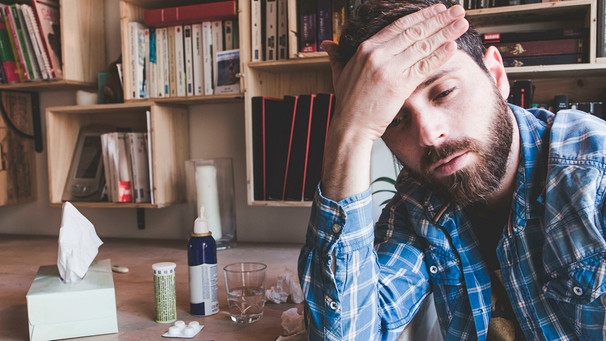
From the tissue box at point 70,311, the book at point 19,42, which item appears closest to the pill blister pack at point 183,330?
the tissue box at point 70,311

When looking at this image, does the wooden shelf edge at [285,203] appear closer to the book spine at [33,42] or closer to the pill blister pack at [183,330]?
the pill blister pack at [183,330]

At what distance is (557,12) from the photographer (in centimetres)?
154

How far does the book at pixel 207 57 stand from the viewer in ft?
6.15

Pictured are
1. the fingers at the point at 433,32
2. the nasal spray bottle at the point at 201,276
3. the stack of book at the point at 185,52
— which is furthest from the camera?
the stack of book at the point at 185,52

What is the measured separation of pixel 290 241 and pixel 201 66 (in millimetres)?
740

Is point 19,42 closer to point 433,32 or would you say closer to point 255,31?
point 255,31

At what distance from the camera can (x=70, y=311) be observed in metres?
1.02

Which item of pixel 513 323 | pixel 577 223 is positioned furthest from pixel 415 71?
pixel 513 323

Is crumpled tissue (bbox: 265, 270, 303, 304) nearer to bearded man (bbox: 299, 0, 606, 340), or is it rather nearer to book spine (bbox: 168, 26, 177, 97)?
bearded man (bbox: 299, 0, 606, 340)

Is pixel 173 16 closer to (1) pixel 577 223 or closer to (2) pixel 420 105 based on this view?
(2) pixel 420 105

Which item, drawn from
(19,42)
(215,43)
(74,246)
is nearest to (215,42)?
(215,43)

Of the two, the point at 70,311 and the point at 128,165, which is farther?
the point at 128,165

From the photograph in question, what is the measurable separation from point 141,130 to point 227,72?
54cm

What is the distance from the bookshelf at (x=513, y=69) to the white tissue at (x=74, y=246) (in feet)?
2.28
